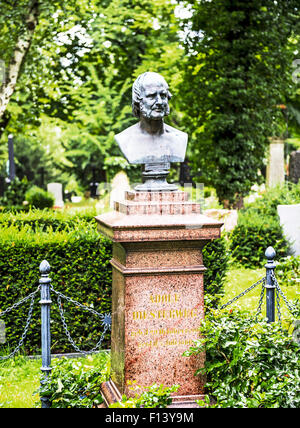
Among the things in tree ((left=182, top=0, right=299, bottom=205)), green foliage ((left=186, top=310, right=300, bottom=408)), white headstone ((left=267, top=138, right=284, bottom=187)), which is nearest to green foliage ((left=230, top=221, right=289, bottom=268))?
tree ((left=182, top=0, right=299, bottom=205))

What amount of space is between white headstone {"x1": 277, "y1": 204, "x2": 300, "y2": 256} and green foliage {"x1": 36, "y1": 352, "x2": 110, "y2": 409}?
645 centimetres

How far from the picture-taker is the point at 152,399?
476 centimetres

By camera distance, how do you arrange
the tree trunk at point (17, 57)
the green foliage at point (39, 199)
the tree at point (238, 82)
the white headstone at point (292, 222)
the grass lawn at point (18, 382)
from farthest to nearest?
the green foliage at point (39, 199), the tree at point (238, 82), the tree trunk at point (17, 57), the white headstone at point (292, 222), the grass lawn at point (18, 382)

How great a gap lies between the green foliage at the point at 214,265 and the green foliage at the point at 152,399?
3.18 meters

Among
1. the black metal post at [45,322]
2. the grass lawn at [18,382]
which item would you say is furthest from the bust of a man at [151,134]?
the grass lawn at [18,382]

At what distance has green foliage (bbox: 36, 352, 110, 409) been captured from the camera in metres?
5.09

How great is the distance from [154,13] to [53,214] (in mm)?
13062

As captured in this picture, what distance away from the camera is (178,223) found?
4910mm

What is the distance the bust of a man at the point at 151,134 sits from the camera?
17.4 feet

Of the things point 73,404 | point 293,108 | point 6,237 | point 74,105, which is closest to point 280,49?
point 293,108

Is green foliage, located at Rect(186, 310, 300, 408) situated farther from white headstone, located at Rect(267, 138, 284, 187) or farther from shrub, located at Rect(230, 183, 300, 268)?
white headstone, located at Rect(267, 138, 284, 187)

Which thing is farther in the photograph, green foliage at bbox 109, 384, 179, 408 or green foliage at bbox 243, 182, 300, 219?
green foliage at bbox 243, 182, 300, 219

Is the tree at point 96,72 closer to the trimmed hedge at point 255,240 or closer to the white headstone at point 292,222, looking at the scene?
the trimmed hedge at point 255,240

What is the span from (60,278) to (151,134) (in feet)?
9.36
